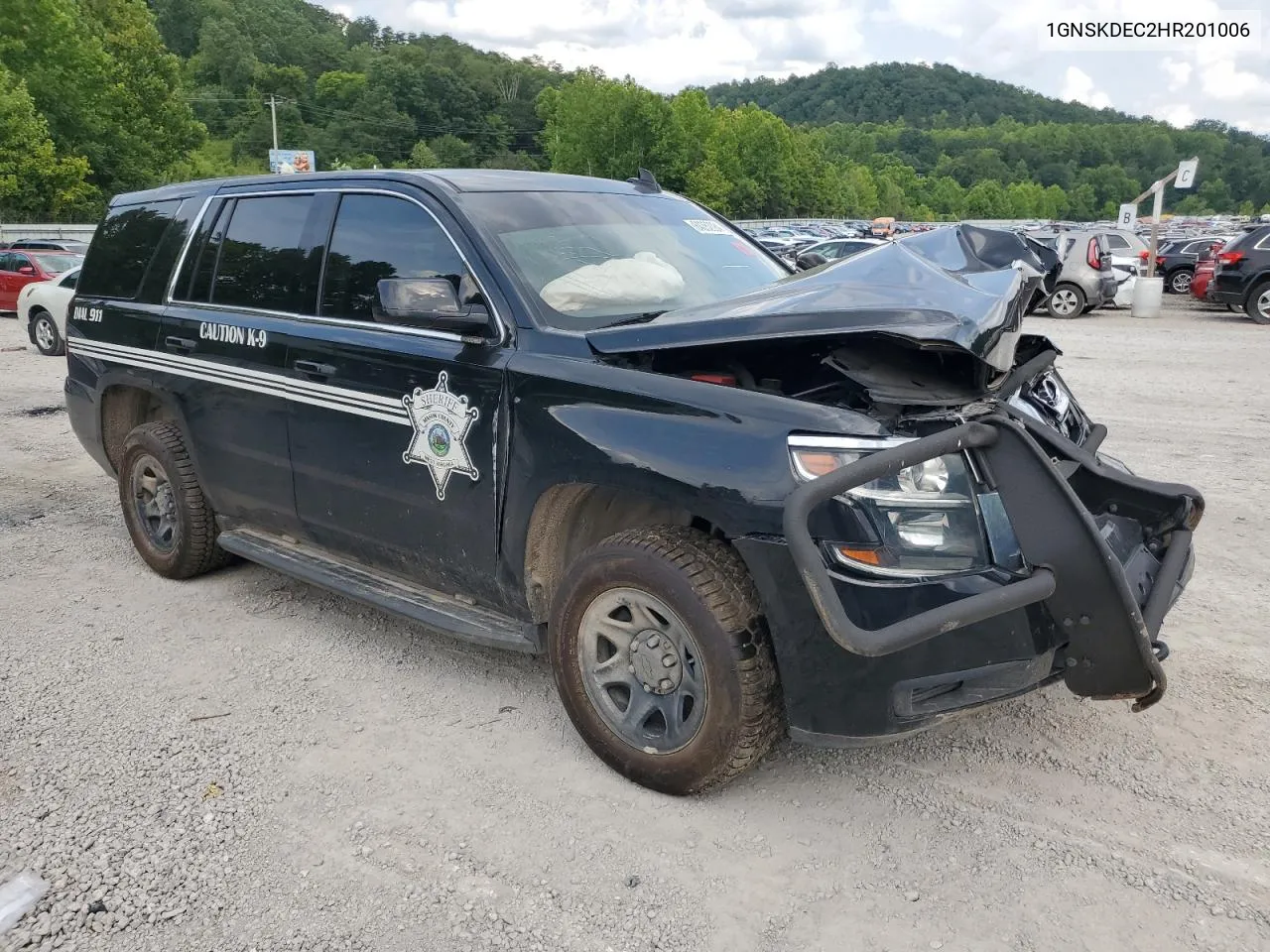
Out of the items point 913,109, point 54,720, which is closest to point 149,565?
point 54,720

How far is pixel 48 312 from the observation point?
14.1m

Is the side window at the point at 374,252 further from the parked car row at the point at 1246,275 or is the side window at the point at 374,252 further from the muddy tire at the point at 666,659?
the parked car row at the point at 1246,275

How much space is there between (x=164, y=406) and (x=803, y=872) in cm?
382

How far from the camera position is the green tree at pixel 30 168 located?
36.6m

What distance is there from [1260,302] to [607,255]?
57.5ft

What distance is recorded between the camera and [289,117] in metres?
108

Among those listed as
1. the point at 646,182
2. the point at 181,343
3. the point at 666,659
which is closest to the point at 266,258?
the point at 181,343

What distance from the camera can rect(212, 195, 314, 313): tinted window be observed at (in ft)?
13.8

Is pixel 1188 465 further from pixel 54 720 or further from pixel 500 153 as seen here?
pixel 500 153

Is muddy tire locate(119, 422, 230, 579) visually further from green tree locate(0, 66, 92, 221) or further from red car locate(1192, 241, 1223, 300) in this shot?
green tree locate(0, 66, 92, 221)

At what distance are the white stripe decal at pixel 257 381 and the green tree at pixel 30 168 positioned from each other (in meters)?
38.1

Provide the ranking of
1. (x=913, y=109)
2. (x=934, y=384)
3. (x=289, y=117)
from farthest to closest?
(x=913, y=109)
(x=289, y=117)
(x=934, y=384)

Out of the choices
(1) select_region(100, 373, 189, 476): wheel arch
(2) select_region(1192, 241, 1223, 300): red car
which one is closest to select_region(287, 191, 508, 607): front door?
(1) select_region(100, 373, 189, 476): wheel arch

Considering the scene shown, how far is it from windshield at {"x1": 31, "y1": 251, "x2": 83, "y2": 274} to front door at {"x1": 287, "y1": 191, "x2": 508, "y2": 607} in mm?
17066
